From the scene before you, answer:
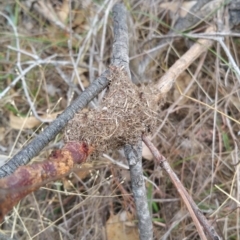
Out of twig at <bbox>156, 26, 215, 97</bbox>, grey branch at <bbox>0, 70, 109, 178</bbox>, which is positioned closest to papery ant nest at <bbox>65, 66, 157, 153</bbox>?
grey branch at <bbox>0, 70, 109, 178</bbox>

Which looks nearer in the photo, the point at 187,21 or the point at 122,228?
the point at 122,228

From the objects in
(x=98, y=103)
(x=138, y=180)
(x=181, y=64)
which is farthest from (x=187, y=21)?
(x=138, y=180)

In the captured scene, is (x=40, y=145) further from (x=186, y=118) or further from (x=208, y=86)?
(x=208, y=86)

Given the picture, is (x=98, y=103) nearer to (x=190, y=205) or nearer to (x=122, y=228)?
(x=122, y=228)

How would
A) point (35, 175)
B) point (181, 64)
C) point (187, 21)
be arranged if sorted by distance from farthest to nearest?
point (187, 21) < point (181, 64) < point (35, 175)

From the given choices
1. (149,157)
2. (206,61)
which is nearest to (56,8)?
(206,61)

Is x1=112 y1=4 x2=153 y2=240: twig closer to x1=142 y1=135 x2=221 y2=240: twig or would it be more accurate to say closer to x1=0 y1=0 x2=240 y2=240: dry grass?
x1=142 y1=135 x2=221 y2=240: twig
